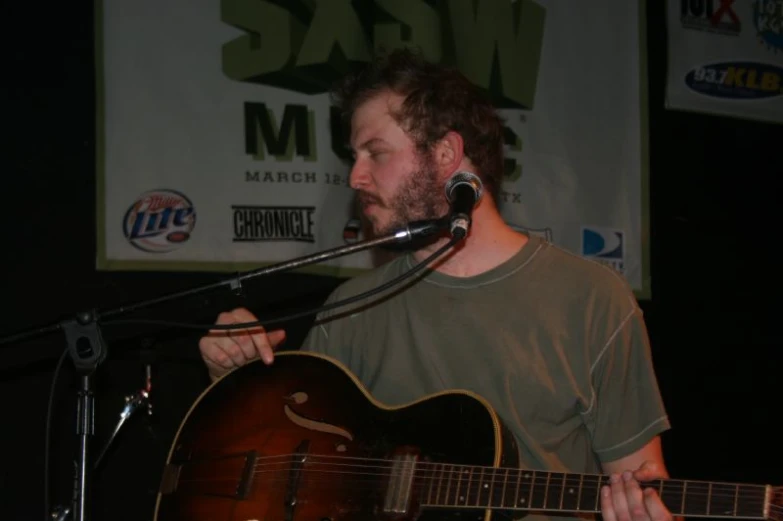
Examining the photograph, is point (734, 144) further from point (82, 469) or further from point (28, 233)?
point (82, 469)

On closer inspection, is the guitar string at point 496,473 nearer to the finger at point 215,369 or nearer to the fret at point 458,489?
the fret at point 458,489

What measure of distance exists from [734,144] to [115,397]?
310cm

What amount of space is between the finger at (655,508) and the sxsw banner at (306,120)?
6.42ft

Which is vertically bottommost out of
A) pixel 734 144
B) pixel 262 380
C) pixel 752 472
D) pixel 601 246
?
pixel 752 472

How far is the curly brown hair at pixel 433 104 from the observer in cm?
277

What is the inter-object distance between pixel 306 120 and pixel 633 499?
221 cm

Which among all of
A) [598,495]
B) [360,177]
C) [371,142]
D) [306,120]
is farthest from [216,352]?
[306,120]

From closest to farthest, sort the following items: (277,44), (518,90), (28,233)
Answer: (28,233)
(277,44)
(518,90)

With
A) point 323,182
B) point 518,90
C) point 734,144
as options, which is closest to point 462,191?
point 323,182

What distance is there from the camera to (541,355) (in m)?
2.53

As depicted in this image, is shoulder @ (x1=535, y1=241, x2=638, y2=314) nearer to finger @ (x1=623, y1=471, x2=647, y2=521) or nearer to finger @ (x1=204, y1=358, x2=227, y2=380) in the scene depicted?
finger @ (x1=623, y1=471, x2=647, y2=521)

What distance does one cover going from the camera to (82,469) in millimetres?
1966

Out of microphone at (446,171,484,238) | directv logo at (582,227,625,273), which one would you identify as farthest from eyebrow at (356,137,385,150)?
directv logo at (582,227,625,273)

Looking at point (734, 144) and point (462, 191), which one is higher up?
point (734, 144)
